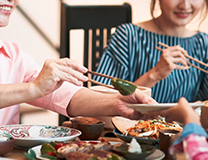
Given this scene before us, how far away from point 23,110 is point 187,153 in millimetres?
2534

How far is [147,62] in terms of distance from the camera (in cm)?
235

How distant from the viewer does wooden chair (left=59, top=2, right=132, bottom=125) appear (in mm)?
2248

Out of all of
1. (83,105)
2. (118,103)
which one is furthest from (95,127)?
(83,105)

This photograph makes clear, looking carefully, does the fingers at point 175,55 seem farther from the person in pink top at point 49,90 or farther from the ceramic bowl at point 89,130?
the ceramic bowl at point 89,130

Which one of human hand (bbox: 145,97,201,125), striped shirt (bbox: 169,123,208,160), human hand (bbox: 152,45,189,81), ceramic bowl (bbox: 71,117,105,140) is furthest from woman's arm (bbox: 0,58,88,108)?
human hand (bbox: 152,45,189,81)

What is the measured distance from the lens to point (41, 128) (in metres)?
1.13

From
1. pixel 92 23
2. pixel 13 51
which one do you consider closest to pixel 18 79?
pixel 13 51

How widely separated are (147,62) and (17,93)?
138cm

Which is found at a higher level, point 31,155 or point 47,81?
point 47,81

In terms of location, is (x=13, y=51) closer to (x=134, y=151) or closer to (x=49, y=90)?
(x=49, y=90)

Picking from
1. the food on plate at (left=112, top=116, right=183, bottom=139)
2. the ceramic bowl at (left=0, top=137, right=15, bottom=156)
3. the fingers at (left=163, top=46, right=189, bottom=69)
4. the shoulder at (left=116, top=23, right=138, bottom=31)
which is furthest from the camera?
the shoulder at (left=116, top=23, right=138, bottom=31)

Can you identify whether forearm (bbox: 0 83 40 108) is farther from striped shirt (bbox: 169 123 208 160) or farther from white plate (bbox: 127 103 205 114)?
striped shirt (bbox: 169 123 208 160)

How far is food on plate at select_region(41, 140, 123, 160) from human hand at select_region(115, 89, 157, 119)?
0.73ft

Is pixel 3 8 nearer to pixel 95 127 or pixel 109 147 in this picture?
pixel 95 127
